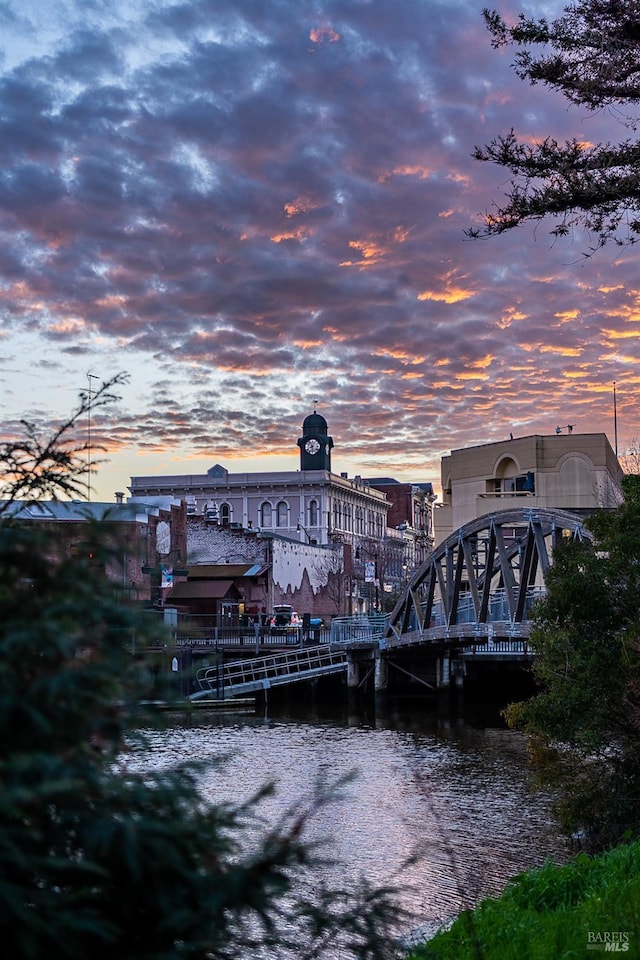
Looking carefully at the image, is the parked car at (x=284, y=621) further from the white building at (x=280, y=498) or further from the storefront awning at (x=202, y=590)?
the white building at (x=280, y=498)

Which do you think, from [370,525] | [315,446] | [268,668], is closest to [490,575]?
[268,668]

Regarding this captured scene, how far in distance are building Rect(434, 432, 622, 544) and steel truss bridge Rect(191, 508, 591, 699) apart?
10826mm

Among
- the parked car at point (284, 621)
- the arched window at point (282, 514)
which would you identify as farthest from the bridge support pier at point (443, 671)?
the arched window at point (282, 514)

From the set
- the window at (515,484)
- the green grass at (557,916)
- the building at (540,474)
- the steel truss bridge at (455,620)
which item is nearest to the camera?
the green grass at (557,916)

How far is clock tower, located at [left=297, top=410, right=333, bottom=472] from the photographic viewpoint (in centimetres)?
12556

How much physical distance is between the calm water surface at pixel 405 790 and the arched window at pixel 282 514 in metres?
70.3

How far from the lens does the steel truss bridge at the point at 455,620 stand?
4391cm

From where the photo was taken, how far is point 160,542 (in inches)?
2618

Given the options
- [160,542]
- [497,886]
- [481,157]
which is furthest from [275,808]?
[160,542]

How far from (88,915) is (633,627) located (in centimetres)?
1703

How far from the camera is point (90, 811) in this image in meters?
4.11

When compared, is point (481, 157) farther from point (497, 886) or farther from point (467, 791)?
point (467, 791)

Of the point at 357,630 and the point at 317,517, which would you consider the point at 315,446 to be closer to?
the point at 317,517

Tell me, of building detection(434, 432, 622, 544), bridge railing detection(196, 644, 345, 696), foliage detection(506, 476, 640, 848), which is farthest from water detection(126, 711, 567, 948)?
building detection(434, 432, 622, 544)
